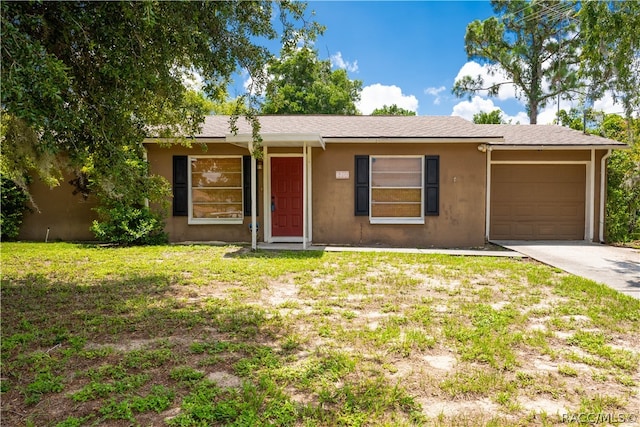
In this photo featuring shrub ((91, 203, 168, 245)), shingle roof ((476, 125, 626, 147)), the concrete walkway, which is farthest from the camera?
shingle roof ((476, 125, 626, 147))

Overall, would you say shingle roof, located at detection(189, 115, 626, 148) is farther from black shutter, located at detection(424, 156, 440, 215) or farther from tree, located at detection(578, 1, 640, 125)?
tree, located at detection(578, 1, 640, 125)

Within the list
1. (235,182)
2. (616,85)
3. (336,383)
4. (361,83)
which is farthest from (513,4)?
(336,383)

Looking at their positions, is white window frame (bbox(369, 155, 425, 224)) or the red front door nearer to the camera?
white window frame (bbox(369, 155, 425, 224))

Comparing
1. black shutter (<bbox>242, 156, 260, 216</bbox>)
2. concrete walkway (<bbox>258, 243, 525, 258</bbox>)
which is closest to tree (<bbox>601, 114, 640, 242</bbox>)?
concrete walkway (<bbox>258, 243, 525, 258</bbox>)

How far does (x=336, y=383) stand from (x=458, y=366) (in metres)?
0.98

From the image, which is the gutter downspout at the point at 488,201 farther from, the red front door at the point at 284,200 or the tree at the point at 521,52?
the tree at the point at 521,52

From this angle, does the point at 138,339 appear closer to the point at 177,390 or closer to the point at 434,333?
the point at 177,390

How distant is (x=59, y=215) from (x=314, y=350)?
9904 millimetres

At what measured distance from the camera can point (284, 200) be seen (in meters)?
10.2

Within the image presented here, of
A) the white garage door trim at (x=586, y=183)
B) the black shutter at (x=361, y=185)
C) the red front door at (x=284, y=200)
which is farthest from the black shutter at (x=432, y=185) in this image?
the red front door at (x=284, y=200)

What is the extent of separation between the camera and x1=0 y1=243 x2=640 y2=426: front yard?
2475 millimetres

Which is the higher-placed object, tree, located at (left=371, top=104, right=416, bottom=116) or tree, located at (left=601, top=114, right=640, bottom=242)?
tree, located at (left=371, top=104, right=416, bottom=116)

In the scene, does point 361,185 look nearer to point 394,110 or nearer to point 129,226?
point 129,226

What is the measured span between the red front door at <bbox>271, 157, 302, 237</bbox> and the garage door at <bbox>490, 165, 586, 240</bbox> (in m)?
5.38
